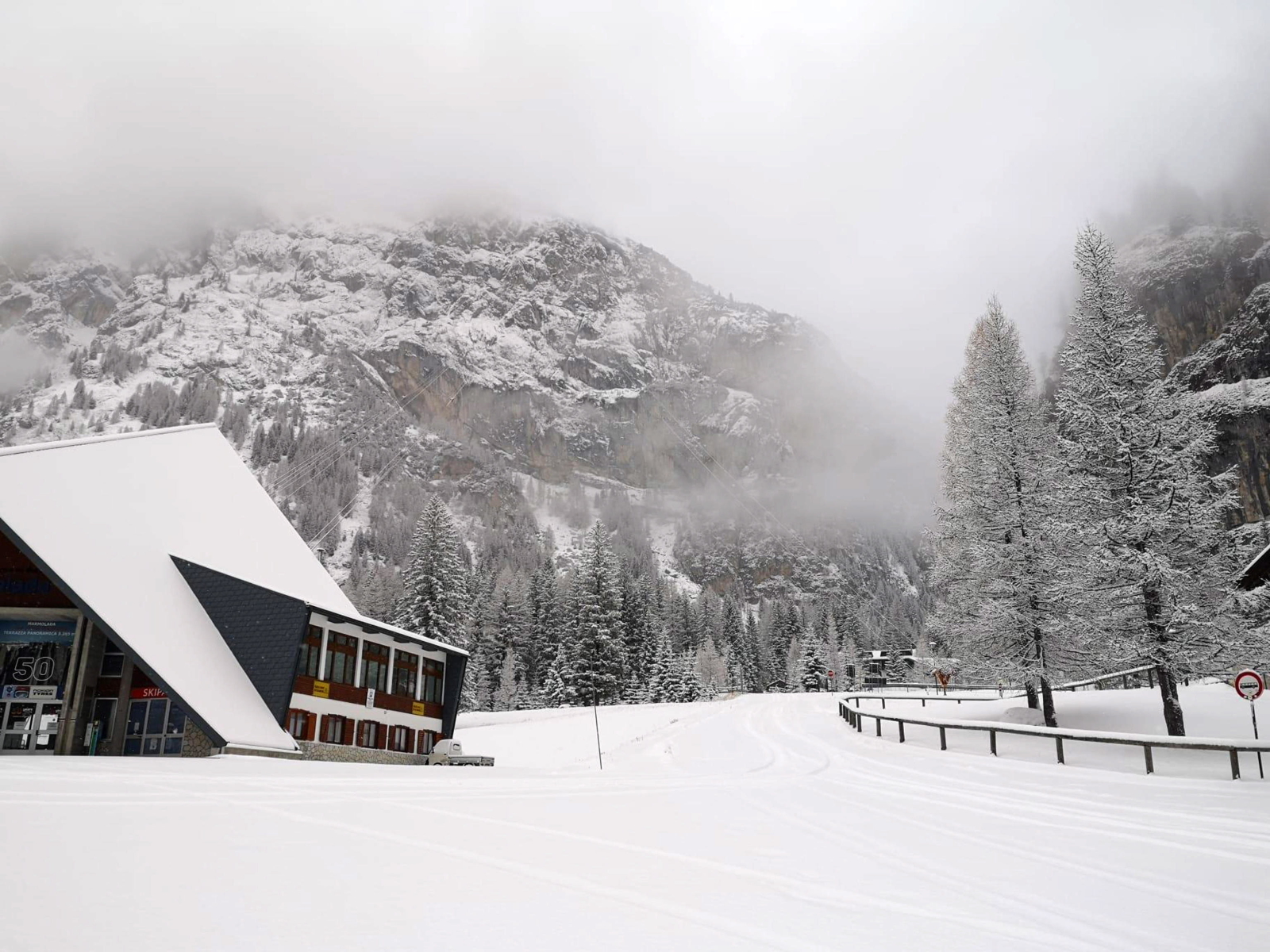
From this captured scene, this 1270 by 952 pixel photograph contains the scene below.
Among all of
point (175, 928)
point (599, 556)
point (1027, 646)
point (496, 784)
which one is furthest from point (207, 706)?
point (599, 556)

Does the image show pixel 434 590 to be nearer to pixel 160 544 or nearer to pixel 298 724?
pixel 298 724

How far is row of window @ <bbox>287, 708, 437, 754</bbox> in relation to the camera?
29.4m

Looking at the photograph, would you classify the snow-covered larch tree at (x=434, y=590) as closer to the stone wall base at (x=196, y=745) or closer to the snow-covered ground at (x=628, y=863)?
the stone wall base at (x=196, y=745)

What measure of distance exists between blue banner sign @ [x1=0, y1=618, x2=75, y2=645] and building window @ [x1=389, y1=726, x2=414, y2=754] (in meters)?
13.1

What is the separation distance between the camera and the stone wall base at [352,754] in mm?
28859

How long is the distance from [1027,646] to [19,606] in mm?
35064

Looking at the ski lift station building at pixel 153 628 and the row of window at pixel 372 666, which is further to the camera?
the row of window at pixel 372 666

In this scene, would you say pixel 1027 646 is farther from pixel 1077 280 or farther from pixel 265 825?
pixel 265 825

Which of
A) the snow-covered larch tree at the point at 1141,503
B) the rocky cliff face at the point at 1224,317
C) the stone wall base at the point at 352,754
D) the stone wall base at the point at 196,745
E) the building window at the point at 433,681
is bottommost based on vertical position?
the stone wall base at the point at 352,754

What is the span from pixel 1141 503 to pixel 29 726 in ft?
121

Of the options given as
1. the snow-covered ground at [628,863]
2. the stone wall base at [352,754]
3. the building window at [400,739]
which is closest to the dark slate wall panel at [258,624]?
the stone wall base at [352,754]

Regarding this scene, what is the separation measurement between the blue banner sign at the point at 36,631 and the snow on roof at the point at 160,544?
3525 mm

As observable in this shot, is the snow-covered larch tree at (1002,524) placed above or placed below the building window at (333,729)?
above

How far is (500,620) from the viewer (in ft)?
261
